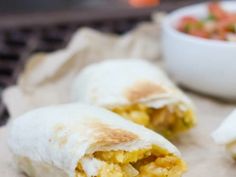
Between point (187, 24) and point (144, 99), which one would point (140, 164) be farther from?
point (187, 24)

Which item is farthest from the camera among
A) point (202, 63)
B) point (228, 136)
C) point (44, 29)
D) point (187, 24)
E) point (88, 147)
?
point (44, 29)

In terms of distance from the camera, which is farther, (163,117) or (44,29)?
(44,29)

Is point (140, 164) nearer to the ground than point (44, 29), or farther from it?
nearer to the ground

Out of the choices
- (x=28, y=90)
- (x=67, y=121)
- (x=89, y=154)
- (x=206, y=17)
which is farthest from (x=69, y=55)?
(x=89, y=154)

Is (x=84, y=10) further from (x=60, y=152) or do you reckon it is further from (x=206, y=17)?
(x=60, y=152)

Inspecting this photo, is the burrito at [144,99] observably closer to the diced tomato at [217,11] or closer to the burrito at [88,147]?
the burrito at [88,147]

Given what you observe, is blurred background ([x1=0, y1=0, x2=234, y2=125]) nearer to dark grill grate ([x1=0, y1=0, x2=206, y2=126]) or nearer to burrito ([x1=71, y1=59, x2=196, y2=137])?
dark grill grate ([x1=0, y1=0, x2=206, y2=126])

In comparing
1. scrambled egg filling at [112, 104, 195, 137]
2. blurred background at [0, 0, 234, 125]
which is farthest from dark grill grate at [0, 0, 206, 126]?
scrambled egg filling at [112, 104, 195, 137]

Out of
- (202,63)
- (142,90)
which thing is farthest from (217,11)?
(142,90)
